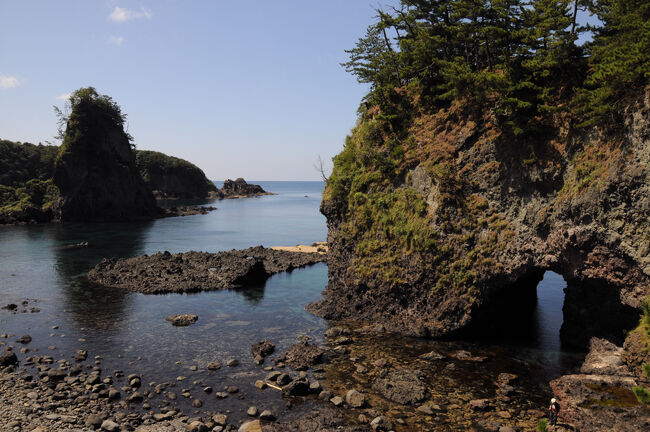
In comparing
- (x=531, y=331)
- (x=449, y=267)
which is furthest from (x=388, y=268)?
(x=531, y=331)

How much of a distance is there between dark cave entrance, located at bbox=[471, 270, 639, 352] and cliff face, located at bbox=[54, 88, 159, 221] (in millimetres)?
108095

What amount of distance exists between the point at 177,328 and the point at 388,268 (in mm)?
18902

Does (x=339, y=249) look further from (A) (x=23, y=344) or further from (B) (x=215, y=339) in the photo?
(A) (x=23, y=344)

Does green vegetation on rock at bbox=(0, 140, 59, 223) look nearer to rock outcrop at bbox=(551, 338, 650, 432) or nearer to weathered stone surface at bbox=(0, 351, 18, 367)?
weathered stone surface at bbox=(0, 351, 18, 367)

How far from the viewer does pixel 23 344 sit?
3083 centimetres

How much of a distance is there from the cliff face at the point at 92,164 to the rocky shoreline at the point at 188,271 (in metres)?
60.6

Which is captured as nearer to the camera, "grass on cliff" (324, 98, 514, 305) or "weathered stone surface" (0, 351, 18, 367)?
"weathered stone surface" (0, 351, 18, 367)

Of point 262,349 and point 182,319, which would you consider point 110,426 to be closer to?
point 262,349

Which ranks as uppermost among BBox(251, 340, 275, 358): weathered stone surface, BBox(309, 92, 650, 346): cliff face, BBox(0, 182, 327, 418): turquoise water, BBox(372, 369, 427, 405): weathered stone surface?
BBox(309, 92, 650, 346): cliff face

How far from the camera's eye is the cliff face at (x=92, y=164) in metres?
108

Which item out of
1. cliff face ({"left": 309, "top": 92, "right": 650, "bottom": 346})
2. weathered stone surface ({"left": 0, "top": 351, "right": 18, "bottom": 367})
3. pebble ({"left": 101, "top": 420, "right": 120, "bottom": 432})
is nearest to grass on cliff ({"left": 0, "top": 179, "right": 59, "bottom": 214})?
weathered stone surface ({"left": 0, "top": 351, "right": 18, "bottom": 367})

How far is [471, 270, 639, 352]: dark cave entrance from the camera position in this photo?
25930 mm

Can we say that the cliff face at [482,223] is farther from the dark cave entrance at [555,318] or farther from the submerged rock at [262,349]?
the submerged rock at [262,349]

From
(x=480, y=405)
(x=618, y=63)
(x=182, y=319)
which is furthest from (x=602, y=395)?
(x=182, y=319)
